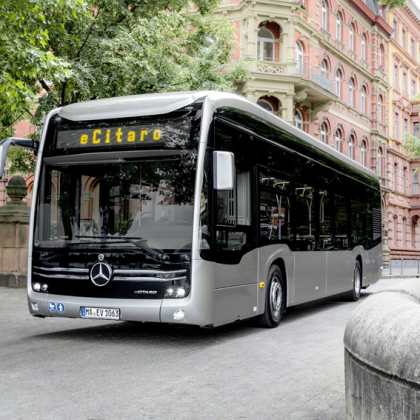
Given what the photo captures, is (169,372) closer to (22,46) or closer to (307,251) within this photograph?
(307,251)

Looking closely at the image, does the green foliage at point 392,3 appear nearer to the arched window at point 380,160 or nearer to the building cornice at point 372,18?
the building cornice at point 372,18

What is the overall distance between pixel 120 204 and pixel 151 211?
43 centimetres

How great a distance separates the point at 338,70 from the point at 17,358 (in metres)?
32.7

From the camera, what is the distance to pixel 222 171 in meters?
7.08

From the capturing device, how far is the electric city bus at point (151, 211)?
23.1 ft

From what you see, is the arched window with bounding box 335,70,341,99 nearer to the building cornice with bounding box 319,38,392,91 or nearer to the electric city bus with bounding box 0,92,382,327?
the building cornice with bounding box 319,38,392,91

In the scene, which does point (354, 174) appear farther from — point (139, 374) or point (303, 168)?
point (139, 374)

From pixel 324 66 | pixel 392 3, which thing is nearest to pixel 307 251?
pixel 392 3

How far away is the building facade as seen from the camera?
44.2m

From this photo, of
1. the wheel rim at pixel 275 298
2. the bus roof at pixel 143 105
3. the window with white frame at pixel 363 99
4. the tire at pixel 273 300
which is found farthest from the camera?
the window with white frame at pixel 363 99

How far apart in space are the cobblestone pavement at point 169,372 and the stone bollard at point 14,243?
20.4ft

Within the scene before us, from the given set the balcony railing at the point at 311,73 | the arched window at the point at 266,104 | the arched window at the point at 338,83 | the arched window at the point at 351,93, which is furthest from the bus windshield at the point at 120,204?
the arched window at the point at 351,93

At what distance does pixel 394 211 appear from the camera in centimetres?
4469

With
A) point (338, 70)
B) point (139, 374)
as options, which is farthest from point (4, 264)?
point (338, 70)
